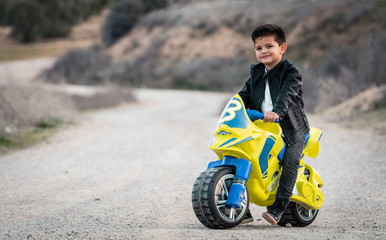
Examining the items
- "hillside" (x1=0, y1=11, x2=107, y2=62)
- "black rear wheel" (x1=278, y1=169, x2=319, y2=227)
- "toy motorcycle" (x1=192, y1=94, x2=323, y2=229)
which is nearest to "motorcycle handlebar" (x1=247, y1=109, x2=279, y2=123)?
"toy motorcycle" (x1=192, y1=94, x2=323, y2=229)

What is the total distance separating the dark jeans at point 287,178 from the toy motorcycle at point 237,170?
7 centimetres

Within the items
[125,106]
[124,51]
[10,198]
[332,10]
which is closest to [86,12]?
[124,51]

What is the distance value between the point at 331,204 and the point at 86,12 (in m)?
96.0

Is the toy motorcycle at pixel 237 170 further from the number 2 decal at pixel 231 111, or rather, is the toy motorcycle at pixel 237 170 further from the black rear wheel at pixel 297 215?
the black rear wheel at pixel 297 215

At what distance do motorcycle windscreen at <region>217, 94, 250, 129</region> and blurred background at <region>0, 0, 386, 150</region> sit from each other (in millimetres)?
10678

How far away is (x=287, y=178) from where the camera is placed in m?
5.42

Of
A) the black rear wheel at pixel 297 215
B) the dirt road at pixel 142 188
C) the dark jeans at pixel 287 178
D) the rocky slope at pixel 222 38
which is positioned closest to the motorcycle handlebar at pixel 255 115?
the dark jeans at pixel 287 178

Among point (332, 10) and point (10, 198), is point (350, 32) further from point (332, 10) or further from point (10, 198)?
point (10, 198)

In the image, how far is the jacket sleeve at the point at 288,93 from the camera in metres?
5.14

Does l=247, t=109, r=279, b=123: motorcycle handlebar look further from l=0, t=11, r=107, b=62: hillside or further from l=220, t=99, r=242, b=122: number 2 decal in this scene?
l=0, t=11, r=107, b=62: hillside

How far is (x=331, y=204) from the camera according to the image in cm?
737

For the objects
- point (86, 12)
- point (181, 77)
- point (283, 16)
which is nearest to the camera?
point (181, 77)

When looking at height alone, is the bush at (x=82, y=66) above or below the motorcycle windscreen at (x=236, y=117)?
below

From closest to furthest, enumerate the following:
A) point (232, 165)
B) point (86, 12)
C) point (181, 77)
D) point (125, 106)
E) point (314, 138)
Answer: point (232, 165) → point (314, 138) → point (125, 106) → point (181, 77) → point (86, 12)
